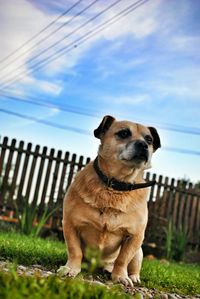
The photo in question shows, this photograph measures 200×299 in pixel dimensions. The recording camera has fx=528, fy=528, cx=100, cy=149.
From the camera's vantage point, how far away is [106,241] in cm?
415

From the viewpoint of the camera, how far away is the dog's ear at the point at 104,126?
428cm

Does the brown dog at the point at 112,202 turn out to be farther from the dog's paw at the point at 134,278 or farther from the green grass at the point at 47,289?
the green grass at the point at 47,289

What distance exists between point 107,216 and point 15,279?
1.62m

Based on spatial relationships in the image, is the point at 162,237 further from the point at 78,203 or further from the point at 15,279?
the point at 15,279

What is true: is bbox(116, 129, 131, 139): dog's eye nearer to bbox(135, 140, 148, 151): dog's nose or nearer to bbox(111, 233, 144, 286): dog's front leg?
bbox(135, 140, 148, 151): dog's nose

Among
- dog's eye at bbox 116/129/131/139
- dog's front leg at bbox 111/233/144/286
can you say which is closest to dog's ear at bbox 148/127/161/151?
dog's eye at bbox 116/129/131/139

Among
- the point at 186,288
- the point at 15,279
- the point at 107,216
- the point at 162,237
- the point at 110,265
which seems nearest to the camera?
the point at 15,279

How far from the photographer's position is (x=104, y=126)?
14.1 ft

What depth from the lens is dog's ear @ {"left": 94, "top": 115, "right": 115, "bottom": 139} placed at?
4.28m

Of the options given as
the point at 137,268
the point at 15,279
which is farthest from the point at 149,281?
the point at 15,279

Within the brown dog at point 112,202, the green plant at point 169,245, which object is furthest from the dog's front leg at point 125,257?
the green plant at point 169,245

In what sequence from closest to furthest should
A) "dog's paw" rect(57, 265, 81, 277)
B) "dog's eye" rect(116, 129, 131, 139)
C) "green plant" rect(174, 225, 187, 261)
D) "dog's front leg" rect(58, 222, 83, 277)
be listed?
"dog's paw" rect(57, 265, 81, 277) → "dog's front leg" rect(58, 222, 83, 277) → "dog's eye" rect(116, 129, 131, 139) → "green plant" rect(174, 225, 187, 261)

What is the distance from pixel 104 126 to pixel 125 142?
0.23 metres

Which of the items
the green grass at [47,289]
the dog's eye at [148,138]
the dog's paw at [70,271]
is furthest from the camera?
the dog's eye at [148,138]
